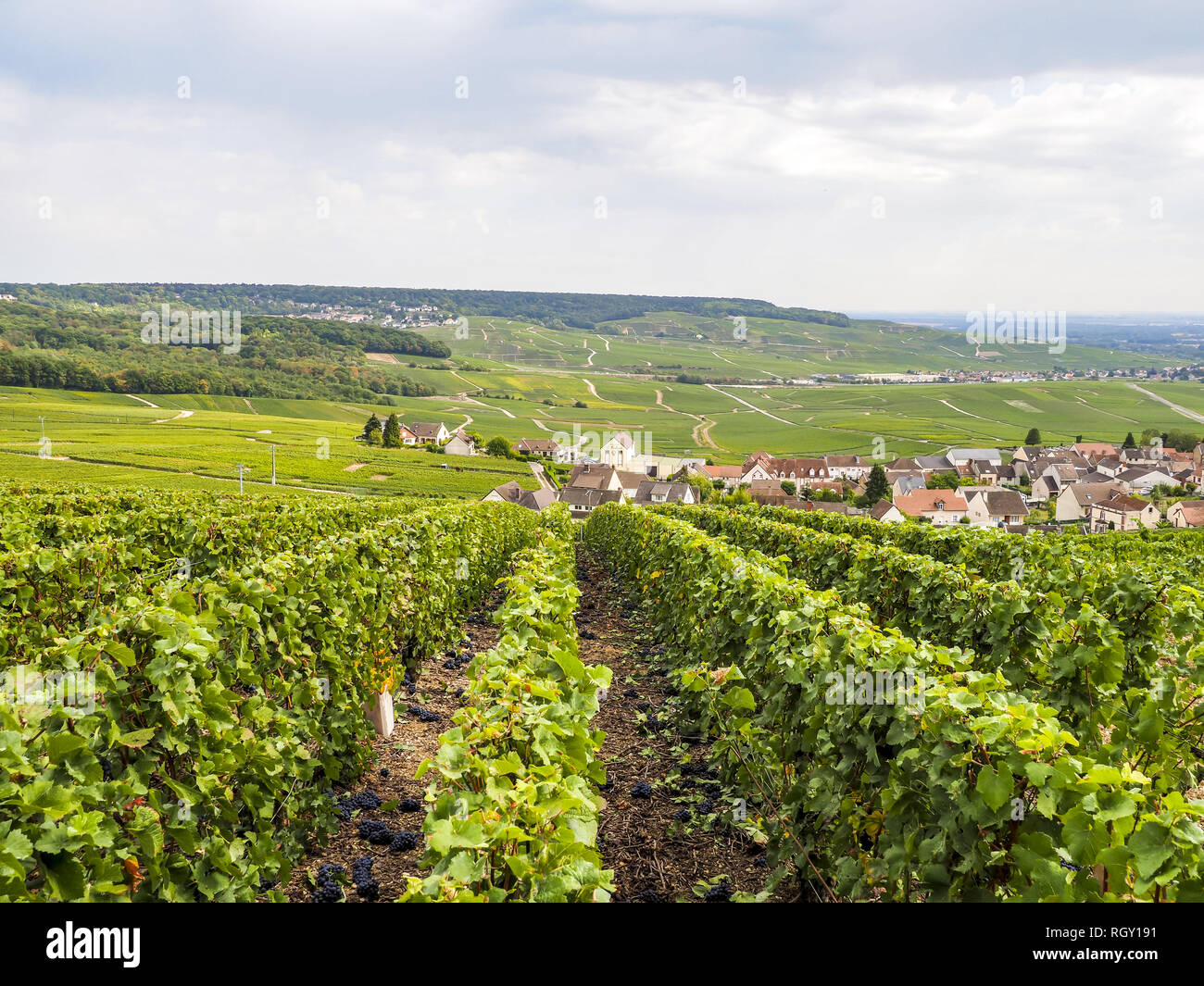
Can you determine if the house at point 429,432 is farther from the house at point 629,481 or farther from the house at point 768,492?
the house at point 768,492

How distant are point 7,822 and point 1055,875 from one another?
431 cm

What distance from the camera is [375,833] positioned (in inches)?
Result: 230

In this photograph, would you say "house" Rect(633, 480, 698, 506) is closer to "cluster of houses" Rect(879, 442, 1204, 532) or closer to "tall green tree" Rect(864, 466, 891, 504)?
"tall green tree" Rect(864, 466, 891, 504)

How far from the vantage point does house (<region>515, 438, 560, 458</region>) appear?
113 meters

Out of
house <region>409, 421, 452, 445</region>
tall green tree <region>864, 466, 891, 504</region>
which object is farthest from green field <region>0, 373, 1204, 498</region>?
tall green tree <region>864, 466, 891, 504</region>

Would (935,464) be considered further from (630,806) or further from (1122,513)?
(630,806)

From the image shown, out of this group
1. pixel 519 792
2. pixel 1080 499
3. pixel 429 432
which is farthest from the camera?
pixel 429 432

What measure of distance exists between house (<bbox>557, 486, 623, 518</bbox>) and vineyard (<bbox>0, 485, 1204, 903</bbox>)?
76083mm

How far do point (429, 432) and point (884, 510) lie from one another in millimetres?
69255

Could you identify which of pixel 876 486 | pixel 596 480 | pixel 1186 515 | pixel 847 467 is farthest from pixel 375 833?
pixel 847 467

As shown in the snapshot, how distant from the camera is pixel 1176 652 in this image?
23.6 feet

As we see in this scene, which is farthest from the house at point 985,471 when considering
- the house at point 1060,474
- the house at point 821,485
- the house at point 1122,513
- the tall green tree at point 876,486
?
the house at point 1122,513

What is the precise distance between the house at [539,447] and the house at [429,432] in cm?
1170
